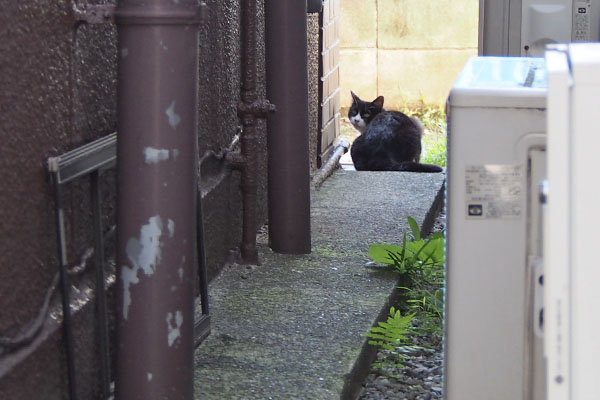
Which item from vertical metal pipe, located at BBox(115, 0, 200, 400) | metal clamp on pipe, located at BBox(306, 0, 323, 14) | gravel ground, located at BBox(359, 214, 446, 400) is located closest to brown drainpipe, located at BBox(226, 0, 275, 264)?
metal clamp on pipe, located at BBox(306, 0, 323, 14)

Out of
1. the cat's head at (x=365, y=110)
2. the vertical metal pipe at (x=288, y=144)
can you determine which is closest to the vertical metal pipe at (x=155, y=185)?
the vertical metal pipe at (x=288, y=144)

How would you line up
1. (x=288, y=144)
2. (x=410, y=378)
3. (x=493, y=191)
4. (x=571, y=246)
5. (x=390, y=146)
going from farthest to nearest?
(x=390, y=146) → (x=288, y=144) → (x=410, y=378) → (x=493, y=191) → (x=571, y=246)

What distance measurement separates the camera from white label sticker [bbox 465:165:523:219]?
2.08 metres

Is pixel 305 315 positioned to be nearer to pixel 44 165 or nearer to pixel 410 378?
pixel 410 378

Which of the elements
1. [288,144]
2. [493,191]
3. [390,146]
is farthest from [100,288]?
[390,146]

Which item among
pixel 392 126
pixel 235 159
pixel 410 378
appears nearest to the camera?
pixel 410 378

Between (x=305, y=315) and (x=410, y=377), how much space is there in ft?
1.48

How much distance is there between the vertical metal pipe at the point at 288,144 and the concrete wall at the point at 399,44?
271 inches

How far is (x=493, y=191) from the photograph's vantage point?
82.2 inches

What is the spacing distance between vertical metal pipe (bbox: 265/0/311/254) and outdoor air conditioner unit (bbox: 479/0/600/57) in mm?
1174

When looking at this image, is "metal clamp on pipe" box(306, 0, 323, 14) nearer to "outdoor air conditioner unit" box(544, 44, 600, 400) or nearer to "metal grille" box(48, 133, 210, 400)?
"metal grille" box(48, 133, 210, 400)

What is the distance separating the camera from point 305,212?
4.73 m

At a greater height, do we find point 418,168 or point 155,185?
point 155,185

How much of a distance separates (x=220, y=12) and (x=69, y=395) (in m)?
2.06
